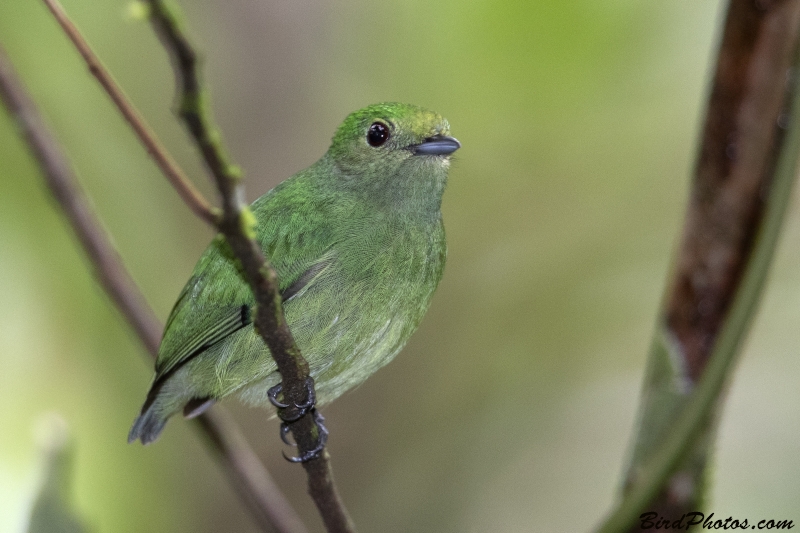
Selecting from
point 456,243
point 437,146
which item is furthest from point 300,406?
point 456,243

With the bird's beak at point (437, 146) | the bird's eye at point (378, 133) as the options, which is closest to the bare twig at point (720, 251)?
the bird's beak at point (437, 146)

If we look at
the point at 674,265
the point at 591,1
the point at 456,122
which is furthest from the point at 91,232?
the point at 591,1

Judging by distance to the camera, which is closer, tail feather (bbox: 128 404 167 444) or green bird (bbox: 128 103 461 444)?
green bird (bbox: 128 103 461 444)

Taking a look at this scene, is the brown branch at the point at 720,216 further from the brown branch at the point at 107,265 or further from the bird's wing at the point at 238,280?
the brown branch at the point at 107,265

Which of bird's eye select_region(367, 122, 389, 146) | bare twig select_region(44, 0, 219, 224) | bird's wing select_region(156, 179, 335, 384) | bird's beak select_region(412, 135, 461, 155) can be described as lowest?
bird's wing select_region(156, 179, 335, 384)

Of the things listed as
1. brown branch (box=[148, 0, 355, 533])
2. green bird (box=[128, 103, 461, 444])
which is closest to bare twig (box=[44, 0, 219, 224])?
brown branch (box=[148, 0, 355, 533])

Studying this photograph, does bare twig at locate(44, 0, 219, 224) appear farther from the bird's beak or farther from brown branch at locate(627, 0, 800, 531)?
brown branch at locate(627, 0, 800, 531)
